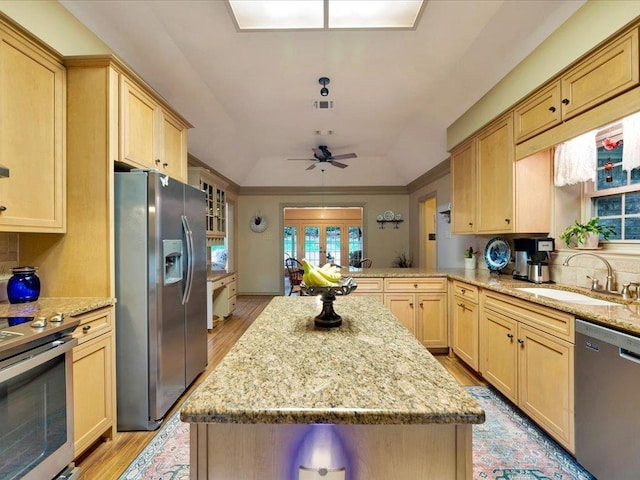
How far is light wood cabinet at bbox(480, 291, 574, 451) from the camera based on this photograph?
1653mm

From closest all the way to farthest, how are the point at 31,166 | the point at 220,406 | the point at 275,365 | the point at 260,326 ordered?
the point at 220,406, the point at 275,365, the point at 260,326, the point at 31,166

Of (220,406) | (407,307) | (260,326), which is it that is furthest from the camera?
(407,307)

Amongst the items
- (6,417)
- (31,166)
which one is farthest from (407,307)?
(31,166)

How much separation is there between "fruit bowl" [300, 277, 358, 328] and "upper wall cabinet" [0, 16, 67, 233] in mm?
1605

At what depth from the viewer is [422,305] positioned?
3.22 m

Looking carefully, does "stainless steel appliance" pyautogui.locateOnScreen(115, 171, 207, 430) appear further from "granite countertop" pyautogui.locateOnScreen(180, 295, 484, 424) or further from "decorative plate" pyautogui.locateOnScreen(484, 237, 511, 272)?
"decorative plate" pyautogui.locateOnScreen(484, 237, 511, 272)

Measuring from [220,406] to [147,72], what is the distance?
9.74ft

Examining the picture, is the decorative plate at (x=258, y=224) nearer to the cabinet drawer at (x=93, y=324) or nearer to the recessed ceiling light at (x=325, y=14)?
the recessed ceiling light at (x=325, y=14)

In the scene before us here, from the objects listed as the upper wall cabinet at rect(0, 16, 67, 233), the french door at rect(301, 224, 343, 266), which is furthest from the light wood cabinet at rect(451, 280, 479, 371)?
the french door at rect(301, 224, 343, 266)

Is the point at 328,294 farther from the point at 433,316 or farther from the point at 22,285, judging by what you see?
the point at 433,316

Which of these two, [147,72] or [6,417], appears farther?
[147,72]

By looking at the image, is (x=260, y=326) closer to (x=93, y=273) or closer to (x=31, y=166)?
(x=93, y=273)

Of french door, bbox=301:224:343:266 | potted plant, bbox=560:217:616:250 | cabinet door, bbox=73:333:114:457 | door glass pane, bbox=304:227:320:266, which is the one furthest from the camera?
door glass pane, bbox=304:227:320:266

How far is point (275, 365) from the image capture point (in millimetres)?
924
